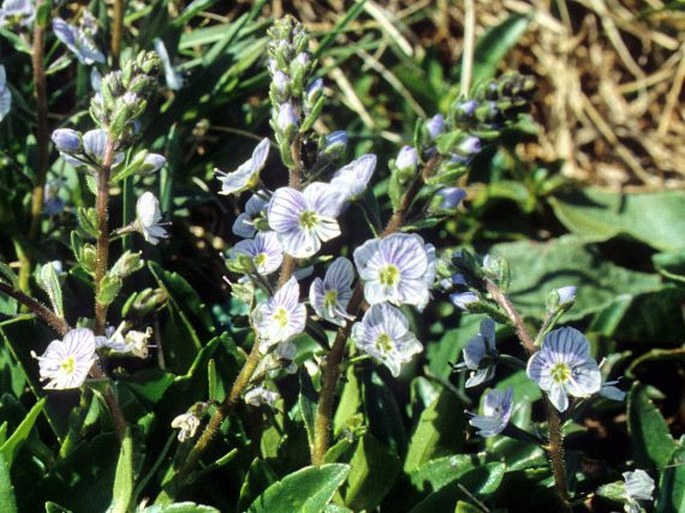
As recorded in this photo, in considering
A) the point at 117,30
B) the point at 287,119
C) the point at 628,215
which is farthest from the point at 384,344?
the point at 628,215

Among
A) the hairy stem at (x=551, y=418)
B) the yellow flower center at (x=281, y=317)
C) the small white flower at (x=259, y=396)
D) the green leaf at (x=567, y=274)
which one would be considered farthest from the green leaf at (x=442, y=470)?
the green leaf at (x=567, y=274)

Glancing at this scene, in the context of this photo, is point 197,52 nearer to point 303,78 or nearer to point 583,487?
point 303,78

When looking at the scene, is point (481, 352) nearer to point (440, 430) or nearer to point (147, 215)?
point (440, 430)

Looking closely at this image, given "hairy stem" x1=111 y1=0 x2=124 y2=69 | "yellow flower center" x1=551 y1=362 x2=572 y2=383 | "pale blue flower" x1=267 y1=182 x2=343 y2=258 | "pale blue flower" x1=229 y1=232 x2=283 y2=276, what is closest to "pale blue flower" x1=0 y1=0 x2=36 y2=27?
"hairy stem" x1=111 y1=0 x2=124 y2=69

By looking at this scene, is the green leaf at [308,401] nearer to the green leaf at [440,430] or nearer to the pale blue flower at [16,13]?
the green leaf at [440,430]

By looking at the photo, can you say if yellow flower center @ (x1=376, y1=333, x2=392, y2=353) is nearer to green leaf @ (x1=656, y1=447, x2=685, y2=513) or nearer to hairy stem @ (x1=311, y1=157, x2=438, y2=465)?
hairy stem @ (x1=311, y1=157, x2=438, y2=465)

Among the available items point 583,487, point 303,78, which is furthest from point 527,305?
point 303,78
